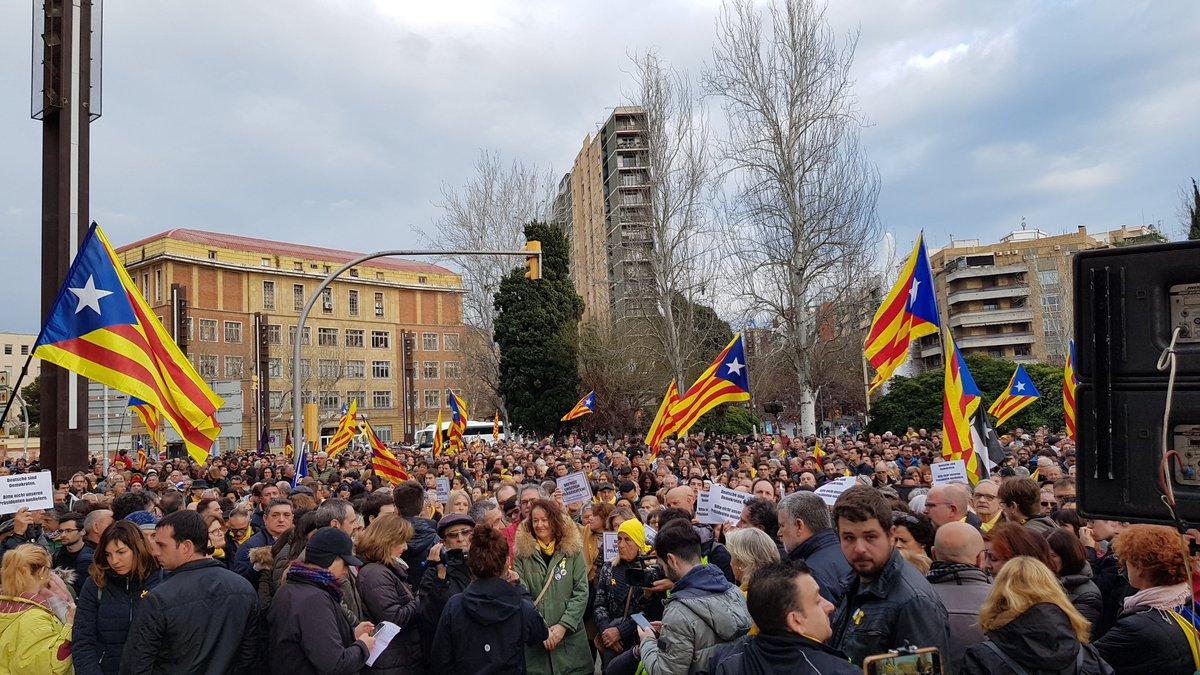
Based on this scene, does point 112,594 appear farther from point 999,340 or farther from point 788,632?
point 999,340

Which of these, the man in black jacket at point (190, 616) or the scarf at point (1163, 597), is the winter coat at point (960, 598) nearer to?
the scarf at point (1163, 597)

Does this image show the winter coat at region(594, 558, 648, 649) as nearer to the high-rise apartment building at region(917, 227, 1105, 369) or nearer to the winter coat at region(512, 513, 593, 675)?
the winter coat at region(512, 513, 593, 675)

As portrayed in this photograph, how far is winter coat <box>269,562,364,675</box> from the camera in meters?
4.47

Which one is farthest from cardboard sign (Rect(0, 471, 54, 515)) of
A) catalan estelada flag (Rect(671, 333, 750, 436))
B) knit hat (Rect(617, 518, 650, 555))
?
catalan estelada flag (Rect(671, 333, 750, 436))

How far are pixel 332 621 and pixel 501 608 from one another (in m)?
0.91

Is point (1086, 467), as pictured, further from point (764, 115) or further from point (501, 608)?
point (764, 115)

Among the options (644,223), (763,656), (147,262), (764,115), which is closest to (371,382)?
(147,262)

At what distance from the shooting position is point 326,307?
293 feet

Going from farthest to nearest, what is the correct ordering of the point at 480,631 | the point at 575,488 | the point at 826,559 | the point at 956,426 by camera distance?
the point at 956,426 → the point at 575,488 → the point at 480,631 → the point at 826,559

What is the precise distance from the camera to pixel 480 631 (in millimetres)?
4957

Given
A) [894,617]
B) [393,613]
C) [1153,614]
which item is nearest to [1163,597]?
[1153,614]

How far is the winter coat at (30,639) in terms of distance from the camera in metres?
4.53

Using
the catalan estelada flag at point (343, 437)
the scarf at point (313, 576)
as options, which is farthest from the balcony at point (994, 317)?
the scarf at point (313, 576)

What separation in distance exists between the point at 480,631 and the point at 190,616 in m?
1.48
